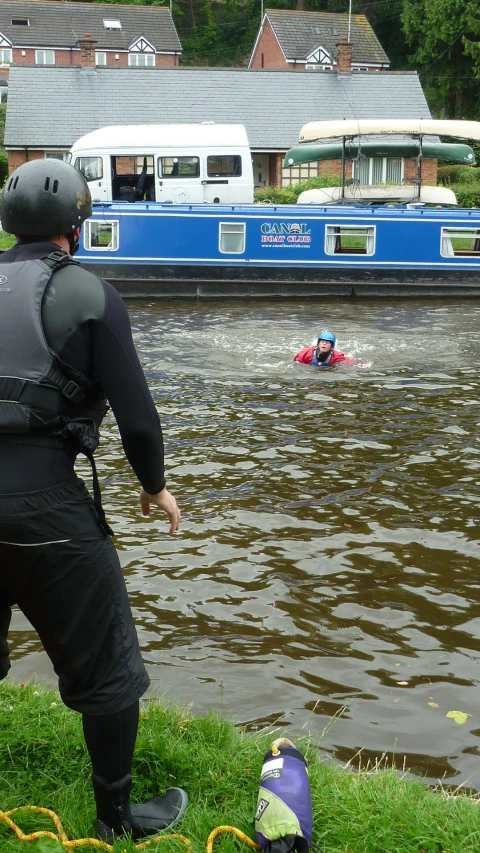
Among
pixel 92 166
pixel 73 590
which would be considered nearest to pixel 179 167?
pixel 92 166

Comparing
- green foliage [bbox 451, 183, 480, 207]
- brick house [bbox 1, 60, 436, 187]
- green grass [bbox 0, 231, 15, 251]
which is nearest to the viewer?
green grass [bbox 0, 231, 15, 251]

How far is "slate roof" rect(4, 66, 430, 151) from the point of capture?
134 ft

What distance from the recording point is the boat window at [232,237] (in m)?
22.2

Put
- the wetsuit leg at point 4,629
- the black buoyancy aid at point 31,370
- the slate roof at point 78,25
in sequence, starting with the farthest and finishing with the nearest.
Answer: the slate roof at point 78,25, the wetsuit leg at point 4,629, the black buoyancy aid at point 31,370

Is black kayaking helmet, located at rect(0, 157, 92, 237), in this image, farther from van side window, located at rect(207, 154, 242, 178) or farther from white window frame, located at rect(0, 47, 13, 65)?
white window frame, located at rect(0, 47, 13, 65)

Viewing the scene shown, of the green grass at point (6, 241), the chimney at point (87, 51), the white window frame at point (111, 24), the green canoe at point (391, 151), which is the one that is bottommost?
the green grass at point (6, 241)

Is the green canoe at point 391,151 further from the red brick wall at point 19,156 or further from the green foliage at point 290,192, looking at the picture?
the red brick wall at point 19,156

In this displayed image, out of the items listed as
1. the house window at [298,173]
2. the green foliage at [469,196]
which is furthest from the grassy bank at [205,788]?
the house window at [298,173]

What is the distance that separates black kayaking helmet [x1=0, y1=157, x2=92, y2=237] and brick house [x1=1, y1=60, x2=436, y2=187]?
37924 millimetres

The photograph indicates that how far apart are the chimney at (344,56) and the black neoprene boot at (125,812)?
4603 cm

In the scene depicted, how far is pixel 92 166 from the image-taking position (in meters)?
24.7

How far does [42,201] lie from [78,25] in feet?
233

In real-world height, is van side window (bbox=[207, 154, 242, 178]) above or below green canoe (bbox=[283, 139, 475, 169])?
below

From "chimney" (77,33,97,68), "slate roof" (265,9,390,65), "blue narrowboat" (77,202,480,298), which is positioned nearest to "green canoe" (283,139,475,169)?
"blue narrowboat" (77,202,480,298)
